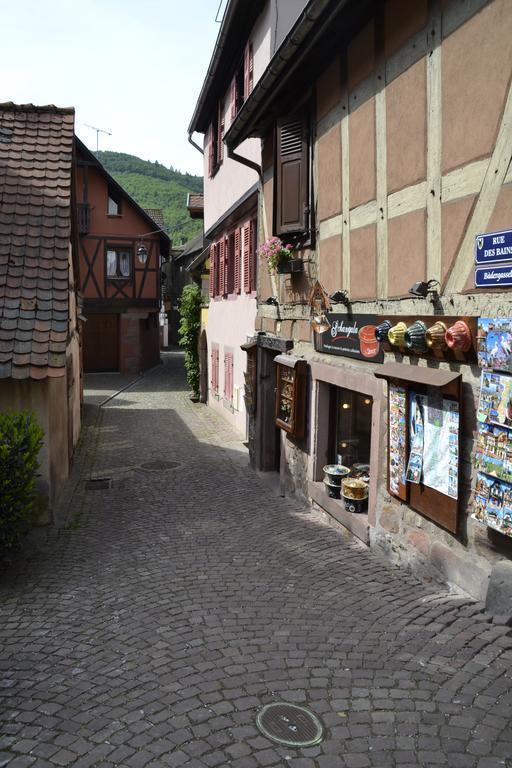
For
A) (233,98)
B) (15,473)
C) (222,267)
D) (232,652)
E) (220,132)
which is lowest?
(232,652)

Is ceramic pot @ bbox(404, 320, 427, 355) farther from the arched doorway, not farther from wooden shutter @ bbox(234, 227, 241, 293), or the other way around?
the arched doorway

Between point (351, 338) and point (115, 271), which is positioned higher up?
point (115, 271)

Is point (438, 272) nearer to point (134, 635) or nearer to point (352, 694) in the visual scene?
point (352, 694)

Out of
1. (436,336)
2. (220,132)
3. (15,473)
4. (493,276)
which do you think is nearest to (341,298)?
(436,336)

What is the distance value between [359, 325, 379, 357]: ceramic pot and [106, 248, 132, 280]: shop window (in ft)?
78.6

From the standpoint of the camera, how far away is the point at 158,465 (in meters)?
12.1

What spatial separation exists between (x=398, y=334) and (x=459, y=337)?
95cm

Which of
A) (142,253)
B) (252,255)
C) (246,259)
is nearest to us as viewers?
(252,255)

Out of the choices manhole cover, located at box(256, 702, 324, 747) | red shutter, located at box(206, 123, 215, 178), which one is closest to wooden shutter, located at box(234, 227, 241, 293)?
red shutter, located at box(206, 123, 215, 178)

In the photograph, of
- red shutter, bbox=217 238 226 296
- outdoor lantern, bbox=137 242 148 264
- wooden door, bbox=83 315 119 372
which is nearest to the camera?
red shutter, bbox=217 238 226 296

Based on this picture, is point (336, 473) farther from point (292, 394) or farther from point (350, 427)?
point (292, 394)

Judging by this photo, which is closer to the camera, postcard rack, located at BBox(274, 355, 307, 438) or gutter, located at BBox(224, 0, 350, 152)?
gutter, located at BBox(224, 0, 350, 152)

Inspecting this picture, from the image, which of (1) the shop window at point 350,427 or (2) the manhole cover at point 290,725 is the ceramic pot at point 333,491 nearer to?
(1) the shop window at point 350,427

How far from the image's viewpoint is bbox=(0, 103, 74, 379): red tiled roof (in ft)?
24.5
